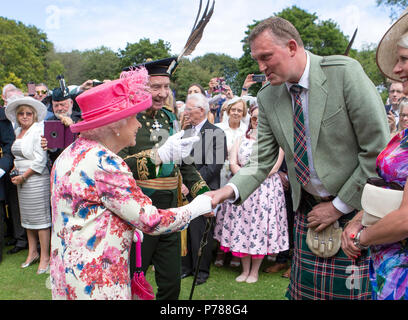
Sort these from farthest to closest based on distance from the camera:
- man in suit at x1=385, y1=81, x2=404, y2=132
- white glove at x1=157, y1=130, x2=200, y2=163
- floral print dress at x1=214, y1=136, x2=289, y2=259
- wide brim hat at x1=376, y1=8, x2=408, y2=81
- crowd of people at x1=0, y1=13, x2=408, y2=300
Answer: man in suit at x1=385, y1=81, x2=404, y2=132, floral print dress at x1=214, y1=136, x2=289, y2=259, white glove at x1=157, y1=130, x2=200, y2=163, crowd of people at x1=0, y1=13, x2=408, y2=300, wide brim hat at x1=376, y1=8, x2=408, y2=81

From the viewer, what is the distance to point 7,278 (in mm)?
5223

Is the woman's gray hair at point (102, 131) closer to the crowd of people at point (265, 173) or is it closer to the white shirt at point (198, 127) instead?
the crowd of people at point (265, 173)

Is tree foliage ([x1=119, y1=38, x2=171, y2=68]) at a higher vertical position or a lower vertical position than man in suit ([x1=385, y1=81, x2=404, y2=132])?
higher

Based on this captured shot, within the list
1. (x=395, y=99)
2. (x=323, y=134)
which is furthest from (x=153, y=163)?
(x=395, y=99)

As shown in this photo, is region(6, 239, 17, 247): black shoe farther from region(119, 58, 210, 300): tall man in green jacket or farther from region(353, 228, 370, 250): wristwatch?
region(353, 228, 370, 250): wristwatch

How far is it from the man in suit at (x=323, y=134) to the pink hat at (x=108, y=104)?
0.84m

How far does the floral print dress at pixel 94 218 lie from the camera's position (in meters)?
Answer: 1.93

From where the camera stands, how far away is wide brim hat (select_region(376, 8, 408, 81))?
178cm

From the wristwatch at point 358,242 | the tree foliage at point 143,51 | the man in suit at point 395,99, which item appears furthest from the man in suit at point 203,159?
the tree foliage at point 143,51

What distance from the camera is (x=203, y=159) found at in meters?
5.34

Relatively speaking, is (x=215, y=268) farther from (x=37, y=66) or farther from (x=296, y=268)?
(x=37, y=66)

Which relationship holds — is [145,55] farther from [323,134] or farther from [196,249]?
[323,134]

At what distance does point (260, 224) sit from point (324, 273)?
8.80 ft

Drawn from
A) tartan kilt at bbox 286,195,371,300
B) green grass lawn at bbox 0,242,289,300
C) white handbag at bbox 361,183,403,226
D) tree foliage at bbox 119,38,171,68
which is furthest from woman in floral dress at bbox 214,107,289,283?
tree foliage at bbox 119,38,171,68
